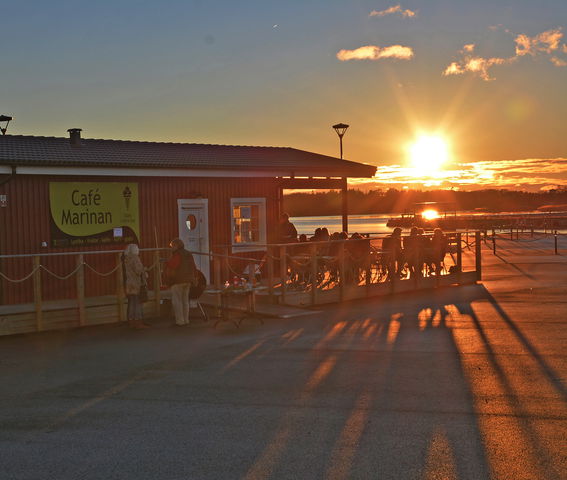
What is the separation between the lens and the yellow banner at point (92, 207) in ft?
50.4

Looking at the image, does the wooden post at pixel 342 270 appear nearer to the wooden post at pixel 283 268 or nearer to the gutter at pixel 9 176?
the wooden post at pixel 283 268

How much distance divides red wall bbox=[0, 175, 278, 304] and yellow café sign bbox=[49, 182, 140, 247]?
0.14 metres

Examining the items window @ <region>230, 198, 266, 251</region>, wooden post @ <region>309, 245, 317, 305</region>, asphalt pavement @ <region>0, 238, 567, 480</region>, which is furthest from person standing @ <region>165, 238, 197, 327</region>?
window @ <region>230, 198, 266, 251</region>

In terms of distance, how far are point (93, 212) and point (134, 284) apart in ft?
11.8

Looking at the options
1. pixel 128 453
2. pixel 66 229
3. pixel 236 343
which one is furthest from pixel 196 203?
pixel 128 453

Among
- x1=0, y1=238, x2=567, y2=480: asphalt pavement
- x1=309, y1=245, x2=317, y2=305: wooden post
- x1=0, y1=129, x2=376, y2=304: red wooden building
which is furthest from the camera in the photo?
x1=309, y1=245, x2=317, y2=305: wooden post

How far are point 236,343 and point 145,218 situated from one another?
6.60 m

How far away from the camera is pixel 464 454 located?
5.52 metres

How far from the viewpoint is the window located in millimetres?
18281

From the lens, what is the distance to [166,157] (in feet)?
57.3

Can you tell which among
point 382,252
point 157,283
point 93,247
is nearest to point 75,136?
point 93,247

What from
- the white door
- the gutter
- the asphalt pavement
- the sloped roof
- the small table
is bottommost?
the asphalt pavement

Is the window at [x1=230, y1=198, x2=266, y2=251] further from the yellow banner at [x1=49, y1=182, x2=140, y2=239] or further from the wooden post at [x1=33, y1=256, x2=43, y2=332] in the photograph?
the wooden post at [x1=33, y1=256, x2=43, y2=332]

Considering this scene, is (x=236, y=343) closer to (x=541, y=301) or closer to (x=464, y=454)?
(x=464, y=454)
